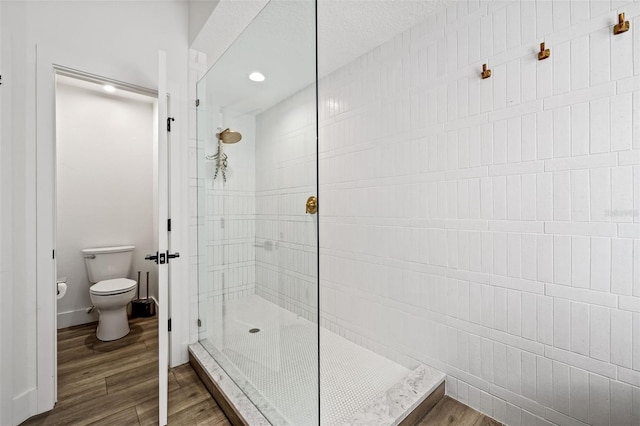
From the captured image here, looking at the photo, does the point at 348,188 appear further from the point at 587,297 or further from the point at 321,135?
the point at 587,297

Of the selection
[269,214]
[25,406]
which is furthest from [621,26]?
[25,406]

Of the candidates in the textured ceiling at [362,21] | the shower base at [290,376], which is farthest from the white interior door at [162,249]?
the textured ceiling at [362,21]

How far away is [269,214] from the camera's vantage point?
4.54 feet

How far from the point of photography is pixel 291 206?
1253mm

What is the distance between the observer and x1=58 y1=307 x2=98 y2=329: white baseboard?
2.73 meters

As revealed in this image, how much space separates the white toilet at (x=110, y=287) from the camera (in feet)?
7.99

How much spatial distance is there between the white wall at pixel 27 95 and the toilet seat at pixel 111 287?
87 centimetres

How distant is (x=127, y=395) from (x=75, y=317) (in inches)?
62.7

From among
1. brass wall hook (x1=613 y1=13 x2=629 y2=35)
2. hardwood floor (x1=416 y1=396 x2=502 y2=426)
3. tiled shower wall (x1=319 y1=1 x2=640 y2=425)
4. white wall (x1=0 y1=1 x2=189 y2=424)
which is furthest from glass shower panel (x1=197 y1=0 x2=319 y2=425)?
brass wall hook (x1=613 y1=13 x2=629 y2=35)

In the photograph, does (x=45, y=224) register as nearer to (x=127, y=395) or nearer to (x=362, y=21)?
(x=127, y=395)

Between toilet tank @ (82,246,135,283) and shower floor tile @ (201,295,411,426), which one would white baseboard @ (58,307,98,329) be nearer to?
toilet tank @ (82,246,135,283)

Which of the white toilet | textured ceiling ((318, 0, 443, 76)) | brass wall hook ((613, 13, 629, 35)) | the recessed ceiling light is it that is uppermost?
textured ceiling ((318, 0, 443, 76))

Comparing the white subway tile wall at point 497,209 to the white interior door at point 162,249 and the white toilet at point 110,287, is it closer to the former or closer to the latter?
the white interior door at point 162,249

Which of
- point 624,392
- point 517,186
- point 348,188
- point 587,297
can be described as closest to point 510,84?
point 517,186
